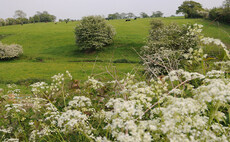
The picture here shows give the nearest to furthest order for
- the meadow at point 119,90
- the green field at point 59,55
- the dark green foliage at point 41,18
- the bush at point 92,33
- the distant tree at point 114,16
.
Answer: the meadow at point 119,90 → the green field at point 59,55 → the bush at point 92,33 → the dark green foliage at point 41,18 → the distant tree at point 114,16

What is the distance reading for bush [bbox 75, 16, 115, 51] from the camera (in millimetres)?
32281

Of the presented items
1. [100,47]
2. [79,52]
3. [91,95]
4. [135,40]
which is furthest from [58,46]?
[91,95]

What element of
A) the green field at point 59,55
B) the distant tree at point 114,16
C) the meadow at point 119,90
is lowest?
the green field at point 59,55

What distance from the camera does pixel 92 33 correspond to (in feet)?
107

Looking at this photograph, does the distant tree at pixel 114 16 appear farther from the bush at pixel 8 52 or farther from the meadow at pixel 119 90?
the bush at pixel 8 52

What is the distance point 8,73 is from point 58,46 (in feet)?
58.2

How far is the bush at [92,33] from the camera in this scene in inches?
1271

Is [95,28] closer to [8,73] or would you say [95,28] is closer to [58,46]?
[58,46]

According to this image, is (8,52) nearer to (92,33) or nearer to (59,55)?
(59,55)

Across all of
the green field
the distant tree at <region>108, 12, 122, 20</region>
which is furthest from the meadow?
the distant tree at <region>108, 12, 122, 20</region>

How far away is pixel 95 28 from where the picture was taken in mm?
33000

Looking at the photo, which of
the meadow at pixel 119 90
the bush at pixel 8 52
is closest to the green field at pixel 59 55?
the meadow at pixel 119 90

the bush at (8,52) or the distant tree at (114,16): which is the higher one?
the distant tree at (114,16)

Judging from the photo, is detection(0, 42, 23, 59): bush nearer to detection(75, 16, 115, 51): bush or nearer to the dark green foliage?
detection(75, 16, 115, 51): bush
